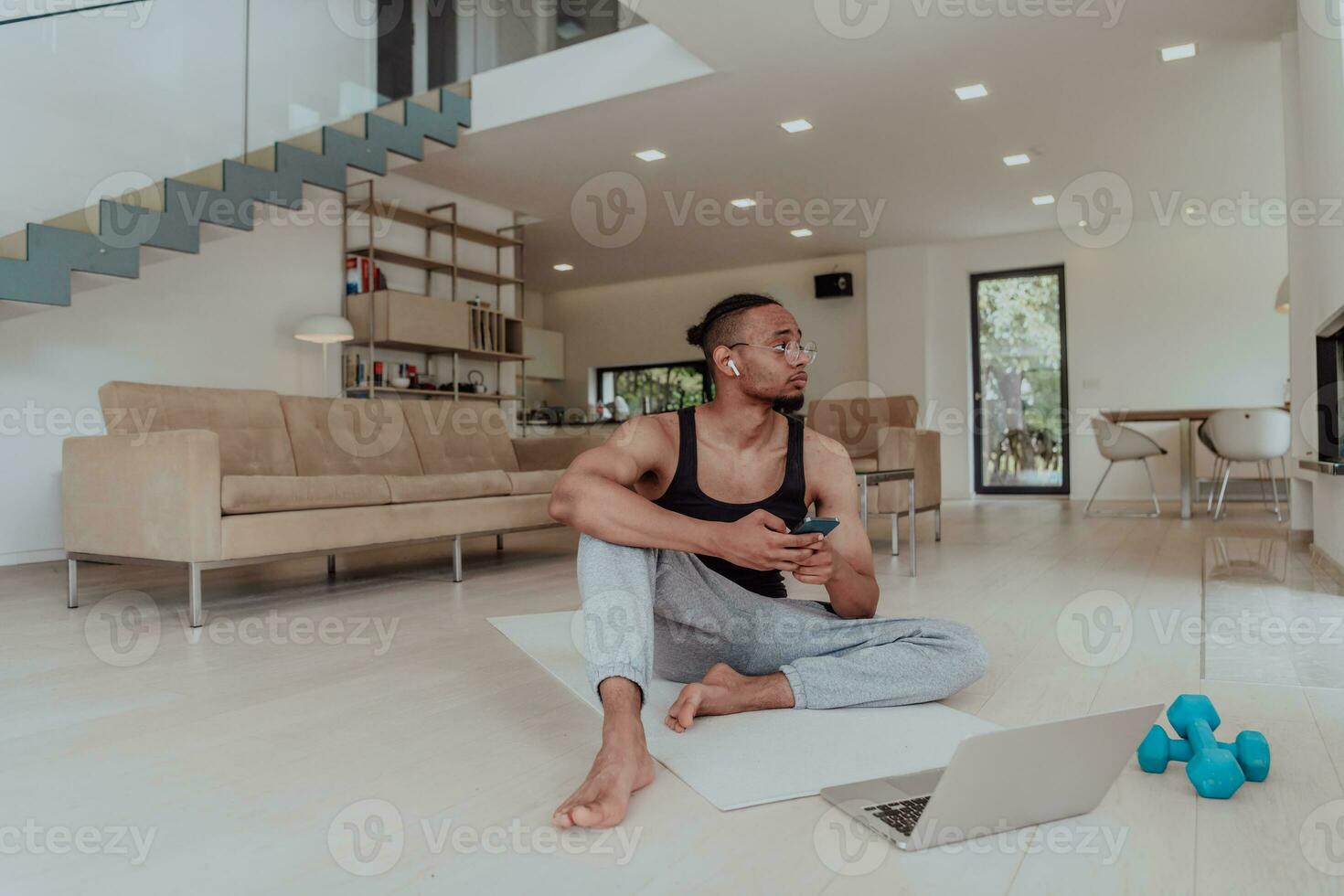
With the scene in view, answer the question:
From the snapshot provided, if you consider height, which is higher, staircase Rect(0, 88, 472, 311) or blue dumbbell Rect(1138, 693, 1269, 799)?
staircase Rect(0, 88, 472, 311)

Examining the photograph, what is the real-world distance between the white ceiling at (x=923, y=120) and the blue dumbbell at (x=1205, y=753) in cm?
361

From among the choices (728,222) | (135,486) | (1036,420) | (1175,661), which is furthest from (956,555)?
(1036,420)

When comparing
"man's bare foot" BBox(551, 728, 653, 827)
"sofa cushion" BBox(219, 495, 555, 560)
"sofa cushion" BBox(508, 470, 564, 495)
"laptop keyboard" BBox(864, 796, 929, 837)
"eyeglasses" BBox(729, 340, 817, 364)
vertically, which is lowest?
"laptop keyboard" BBox(864, 796, 929, 837)

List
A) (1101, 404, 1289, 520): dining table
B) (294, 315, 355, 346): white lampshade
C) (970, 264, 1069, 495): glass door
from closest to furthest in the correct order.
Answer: (294, 315, 355, 346): white lampshade, (1101, 404, 1289, 520): dining table, (970, 264, 1069, 495): glass door

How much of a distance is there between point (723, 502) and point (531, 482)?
8.65ft

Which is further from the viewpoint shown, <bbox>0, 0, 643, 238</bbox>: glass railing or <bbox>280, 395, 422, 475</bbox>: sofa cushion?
<bbox>0, 0, 643, 238</bbox>: glass railing

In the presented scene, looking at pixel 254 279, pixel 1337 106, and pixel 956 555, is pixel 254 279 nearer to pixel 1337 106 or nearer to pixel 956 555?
pixel 956 555


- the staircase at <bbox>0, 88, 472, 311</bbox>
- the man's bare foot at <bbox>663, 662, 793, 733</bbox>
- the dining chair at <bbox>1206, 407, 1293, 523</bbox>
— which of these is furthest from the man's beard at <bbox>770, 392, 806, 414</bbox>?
the dining chair at <bbox>1206, 407, 1293, 523</bbox>

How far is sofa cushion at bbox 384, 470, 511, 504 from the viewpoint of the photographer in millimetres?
3686

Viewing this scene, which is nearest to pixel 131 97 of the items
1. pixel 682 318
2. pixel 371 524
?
pixel 371 524

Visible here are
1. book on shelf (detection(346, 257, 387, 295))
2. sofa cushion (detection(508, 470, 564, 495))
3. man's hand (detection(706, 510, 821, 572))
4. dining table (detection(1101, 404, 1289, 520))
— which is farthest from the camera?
book on shelf (detection(346, 257, 387, 295))

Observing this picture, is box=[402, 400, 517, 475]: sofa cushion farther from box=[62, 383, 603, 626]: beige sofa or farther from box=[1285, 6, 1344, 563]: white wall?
box=[1285, 6, 1344, 563]: white wall

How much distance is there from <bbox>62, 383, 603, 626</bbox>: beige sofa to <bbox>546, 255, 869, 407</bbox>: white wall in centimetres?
514

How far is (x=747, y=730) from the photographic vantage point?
165 cm
